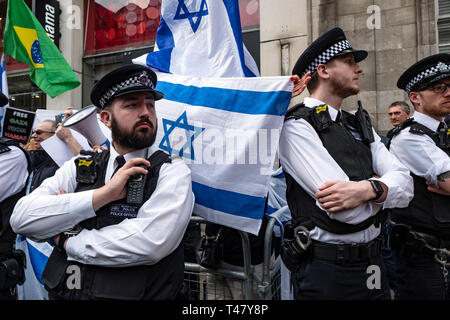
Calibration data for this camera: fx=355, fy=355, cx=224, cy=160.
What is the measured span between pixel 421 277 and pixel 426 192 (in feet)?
2.18

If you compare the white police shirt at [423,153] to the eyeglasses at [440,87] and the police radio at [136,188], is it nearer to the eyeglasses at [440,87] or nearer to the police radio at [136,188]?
the eyeglasses at [440,87]

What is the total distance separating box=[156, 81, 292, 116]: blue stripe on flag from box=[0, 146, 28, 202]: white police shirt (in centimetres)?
137

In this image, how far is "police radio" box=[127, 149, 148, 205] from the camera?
78.0 inches

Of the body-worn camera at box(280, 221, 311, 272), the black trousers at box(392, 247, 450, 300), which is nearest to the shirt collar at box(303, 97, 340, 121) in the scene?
the body-worn camera at box(280, 221, 311, 272)

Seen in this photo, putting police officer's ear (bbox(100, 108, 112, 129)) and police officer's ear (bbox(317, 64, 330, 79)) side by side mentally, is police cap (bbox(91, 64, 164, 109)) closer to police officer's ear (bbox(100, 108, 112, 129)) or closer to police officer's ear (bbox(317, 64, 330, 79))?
police officer's ear (bbox(100, 108, 112, 129))

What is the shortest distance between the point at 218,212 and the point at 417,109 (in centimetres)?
201

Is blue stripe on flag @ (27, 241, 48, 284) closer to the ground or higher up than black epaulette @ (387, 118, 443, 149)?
closer to the ground

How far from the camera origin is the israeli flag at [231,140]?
230 cm

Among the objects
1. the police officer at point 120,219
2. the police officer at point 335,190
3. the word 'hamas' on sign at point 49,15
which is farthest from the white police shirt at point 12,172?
the word 'hamas' on sign at point 49,15

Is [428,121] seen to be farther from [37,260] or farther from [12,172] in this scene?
[37,260]

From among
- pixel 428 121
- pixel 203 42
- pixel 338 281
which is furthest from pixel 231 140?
pixel 428 121
